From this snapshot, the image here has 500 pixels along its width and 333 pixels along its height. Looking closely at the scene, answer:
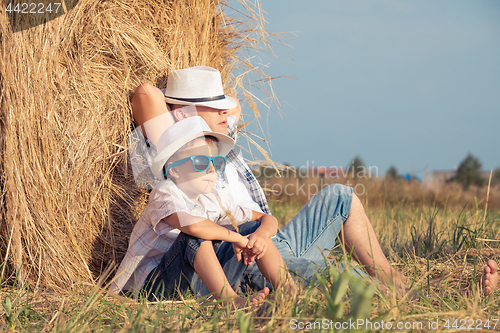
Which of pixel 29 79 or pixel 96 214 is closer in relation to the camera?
pixel 29 79

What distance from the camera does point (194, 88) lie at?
7.28ft

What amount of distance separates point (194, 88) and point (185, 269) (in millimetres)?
985

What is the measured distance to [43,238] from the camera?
6.66 feet

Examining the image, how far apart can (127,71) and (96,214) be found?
808mm

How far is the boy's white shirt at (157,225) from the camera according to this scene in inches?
70.5

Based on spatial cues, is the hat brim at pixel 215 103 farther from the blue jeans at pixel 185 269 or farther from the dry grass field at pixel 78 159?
the blue jeans at pixel 185 269

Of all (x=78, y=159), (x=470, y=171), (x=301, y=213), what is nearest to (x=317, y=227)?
(x=301, y=213)

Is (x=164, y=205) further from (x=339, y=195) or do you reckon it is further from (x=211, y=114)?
(x=339, y=195)

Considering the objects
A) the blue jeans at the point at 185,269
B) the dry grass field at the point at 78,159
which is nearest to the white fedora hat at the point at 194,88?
the dry grass field at the point at 78,159

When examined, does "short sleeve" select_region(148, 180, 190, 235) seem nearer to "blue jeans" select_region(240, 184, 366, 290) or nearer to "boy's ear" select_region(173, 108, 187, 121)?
"boy's ear" select_region(173, 108, 187, 121)

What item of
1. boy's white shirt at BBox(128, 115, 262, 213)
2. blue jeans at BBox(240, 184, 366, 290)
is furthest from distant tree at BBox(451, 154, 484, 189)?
boy's white shirt at BBox(128, 115, 262, 213)

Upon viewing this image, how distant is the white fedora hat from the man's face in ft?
0.13

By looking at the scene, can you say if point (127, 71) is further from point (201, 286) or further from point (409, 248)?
point (409, 248)

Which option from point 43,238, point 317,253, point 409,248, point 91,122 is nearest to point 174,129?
point 91,122
